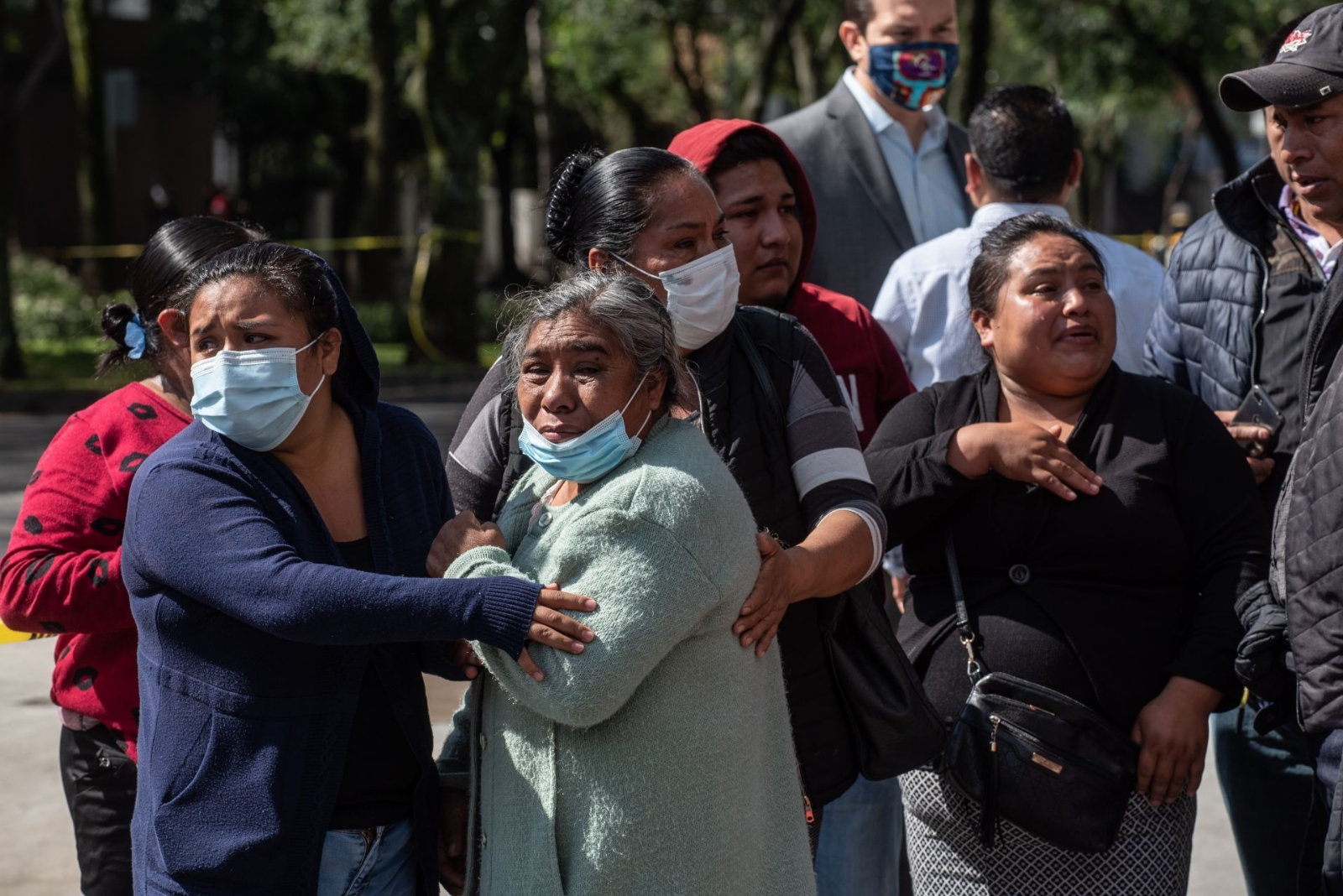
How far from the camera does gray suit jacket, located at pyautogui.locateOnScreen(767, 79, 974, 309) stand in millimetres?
4875

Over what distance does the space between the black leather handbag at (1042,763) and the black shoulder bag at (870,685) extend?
0.57ft

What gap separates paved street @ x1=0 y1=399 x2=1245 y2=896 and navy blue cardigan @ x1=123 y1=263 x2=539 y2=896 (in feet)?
5.02

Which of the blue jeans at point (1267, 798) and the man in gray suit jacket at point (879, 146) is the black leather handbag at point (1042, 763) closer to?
the blue jeans at point (1267, 798)

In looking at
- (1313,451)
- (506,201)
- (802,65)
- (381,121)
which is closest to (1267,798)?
(1313,451)

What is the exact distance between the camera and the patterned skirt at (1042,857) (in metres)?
3.32

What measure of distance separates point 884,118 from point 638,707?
2982 millimetres

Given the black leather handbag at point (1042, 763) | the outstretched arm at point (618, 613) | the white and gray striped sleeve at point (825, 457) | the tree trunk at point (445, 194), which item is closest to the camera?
the outstretched arm at point (618, 613)

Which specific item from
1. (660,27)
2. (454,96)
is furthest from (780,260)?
(660,27)

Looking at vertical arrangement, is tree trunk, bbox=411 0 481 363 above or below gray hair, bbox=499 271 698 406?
below

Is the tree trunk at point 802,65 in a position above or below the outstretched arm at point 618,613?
above

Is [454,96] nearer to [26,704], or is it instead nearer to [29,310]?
[29,310]

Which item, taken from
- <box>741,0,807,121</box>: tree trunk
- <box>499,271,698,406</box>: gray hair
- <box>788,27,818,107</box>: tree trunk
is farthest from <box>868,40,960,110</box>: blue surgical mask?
<box>788,27,818,107</box>: tree trunk

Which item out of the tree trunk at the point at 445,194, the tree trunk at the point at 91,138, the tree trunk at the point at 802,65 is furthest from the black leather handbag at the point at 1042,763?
the tree trunk at the point at 802,65

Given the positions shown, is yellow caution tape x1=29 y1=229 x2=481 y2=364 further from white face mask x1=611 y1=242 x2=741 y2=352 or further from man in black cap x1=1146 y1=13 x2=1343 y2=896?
white face mask x1=611 y1=242 x2=741 y2=352
